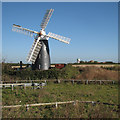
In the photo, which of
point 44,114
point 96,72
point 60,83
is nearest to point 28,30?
point 60,83

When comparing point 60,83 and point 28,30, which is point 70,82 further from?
point 28,30

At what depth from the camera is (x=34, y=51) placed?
22.0 m

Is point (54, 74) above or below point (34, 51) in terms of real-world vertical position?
below

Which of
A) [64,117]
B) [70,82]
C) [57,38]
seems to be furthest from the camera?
[57,38]

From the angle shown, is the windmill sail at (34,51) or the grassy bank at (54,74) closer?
the grassy bank at (54,74)

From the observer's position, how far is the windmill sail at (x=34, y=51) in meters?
21.8

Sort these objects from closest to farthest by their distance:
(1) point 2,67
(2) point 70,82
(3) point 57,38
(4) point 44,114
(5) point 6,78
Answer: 1. (4) point 44,114
2. (2) point 70,82
3. (5) point 6,78
4. (1) point 2,67
5. (3) point 57,38

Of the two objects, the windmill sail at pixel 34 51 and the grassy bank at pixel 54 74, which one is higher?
the windmill sail at pixel 34 51

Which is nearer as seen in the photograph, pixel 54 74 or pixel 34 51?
pixel 54 74

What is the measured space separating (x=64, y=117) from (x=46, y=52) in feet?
54.9

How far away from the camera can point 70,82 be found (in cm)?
1809

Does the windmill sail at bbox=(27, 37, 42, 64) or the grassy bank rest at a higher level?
the windmill sail at bbox=(27, 37, 42, 64)

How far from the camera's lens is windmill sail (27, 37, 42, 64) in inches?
859

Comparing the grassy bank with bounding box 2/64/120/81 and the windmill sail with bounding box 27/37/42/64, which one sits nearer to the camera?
the grassy bank with bounding box 2/64/120/81
